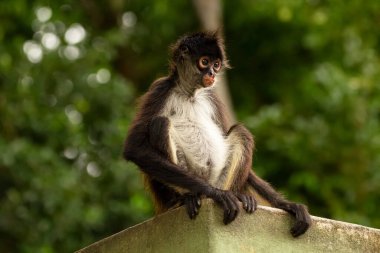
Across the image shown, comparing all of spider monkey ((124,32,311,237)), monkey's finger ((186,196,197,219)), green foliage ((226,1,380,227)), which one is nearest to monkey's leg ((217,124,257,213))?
spider monkey ((124,32,311,237))

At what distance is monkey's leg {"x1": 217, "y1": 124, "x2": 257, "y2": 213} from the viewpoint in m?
8.72

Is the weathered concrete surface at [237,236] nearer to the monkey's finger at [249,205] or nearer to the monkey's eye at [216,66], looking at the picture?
the monkey's finger at [249,205]

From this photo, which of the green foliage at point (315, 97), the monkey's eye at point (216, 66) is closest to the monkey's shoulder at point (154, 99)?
the monkey's eye at point (216, 66)

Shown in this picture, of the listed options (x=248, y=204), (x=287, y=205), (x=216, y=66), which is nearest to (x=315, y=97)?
(x=216, y=66)

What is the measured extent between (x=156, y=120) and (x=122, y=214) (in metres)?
6.93

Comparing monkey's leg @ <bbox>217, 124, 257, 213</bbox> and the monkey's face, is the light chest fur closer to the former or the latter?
monkey's leg @ <bbox>217, 124, 257, 213</bbox>

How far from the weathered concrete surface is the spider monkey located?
0.48 feet

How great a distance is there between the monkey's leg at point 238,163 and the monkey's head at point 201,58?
0.64 metres

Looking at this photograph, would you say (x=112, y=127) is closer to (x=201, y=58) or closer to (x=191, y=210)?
(x=201, y=58)

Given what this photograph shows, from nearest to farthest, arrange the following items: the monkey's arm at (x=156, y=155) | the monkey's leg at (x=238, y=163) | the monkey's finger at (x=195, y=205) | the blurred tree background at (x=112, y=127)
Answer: the monkey's finger at (x=195, y=205)
the monkey's arm at (x=156, y=155)
the monkey's leg at (x=238, y=163)
the blurred tree background at (x=112, y=127)

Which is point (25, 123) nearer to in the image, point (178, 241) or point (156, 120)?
point (156, 120)

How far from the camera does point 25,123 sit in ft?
50.9

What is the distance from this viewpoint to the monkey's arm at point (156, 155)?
322 inches

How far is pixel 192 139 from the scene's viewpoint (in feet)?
29.4
